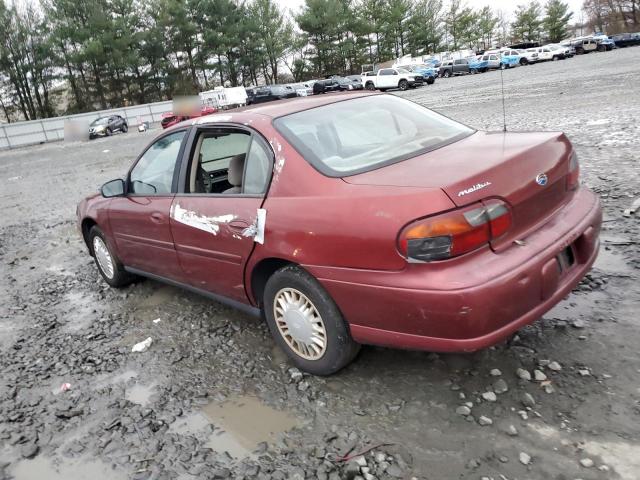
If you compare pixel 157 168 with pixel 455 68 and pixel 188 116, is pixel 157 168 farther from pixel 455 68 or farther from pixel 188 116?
Answer: pixel 455 68

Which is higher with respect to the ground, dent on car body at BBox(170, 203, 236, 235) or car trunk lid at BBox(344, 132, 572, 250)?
car trunk lid at BBox(344, 132, 572, 250)

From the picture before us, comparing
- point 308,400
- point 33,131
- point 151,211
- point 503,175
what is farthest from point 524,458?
point 33,131

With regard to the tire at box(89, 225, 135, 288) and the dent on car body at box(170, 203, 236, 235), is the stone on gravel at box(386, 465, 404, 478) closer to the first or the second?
the dent on car body at box(170, 203, 236, 235)

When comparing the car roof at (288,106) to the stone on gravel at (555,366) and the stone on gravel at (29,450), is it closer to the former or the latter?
the stone on gravel at (555,366)

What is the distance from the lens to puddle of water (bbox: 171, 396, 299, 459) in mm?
2674

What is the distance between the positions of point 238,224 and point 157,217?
107 centimetres

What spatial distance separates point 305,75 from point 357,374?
225 ft

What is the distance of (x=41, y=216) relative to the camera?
928 centimetres

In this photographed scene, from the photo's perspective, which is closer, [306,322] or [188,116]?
[306,322]

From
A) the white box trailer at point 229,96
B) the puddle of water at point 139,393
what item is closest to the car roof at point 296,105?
the puddle of water at point 139,393

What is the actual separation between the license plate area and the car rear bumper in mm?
16

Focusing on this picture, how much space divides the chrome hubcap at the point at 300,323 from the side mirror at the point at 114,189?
2.04 m

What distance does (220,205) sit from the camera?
10.9ft

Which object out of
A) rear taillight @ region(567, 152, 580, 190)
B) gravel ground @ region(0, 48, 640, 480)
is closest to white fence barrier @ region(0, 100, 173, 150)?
gravel ground @ region(0, 48, 640, 480)
